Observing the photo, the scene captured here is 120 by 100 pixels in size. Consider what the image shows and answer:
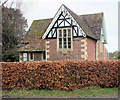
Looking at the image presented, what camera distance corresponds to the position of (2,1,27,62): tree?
22.4m

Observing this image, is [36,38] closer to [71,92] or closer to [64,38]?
[64,38]

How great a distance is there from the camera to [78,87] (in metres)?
7.59

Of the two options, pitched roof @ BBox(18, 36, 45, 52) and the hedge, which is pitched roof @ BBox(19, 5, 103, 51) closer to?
pitched roof @ BBox(18, 36, 45, 52)

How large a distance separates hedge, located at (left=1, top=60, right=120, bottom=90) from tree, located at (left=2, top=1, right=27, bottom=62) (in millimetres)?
15854

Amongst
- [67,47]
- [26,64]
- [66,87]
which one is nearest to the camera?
[66,87]

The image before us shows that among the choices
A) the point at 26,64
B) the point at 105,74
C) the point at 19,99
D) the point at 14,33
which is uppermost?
the point at 14,33

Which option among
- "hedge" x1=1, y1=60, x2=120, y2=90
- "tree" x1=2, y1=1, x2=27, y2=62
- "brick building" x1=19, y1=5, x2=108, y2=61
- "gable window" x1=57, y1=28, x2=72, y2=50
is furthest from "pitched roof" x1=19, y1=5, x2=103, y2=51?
"hedge" x1=1, y1=60, x2=120, y2=90

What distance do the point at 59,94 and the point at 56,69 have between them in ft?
4.47

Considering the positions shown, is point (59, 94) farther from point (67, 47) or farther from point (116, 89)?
point (67, 47)

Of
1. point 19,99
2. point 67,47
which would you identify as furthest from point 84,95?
point 67,47

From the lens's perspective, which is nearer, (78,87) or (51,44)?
(78,87)

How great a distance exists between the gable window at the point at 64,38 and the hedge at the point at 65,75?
240 inches

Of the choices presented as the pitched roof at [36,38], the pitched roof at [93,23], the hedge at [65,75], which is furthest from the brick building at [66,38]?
the hedge at [65,75]

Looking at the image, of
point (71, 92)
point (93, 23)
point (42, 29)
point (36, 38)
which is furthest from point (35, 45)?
point (71, 92)
